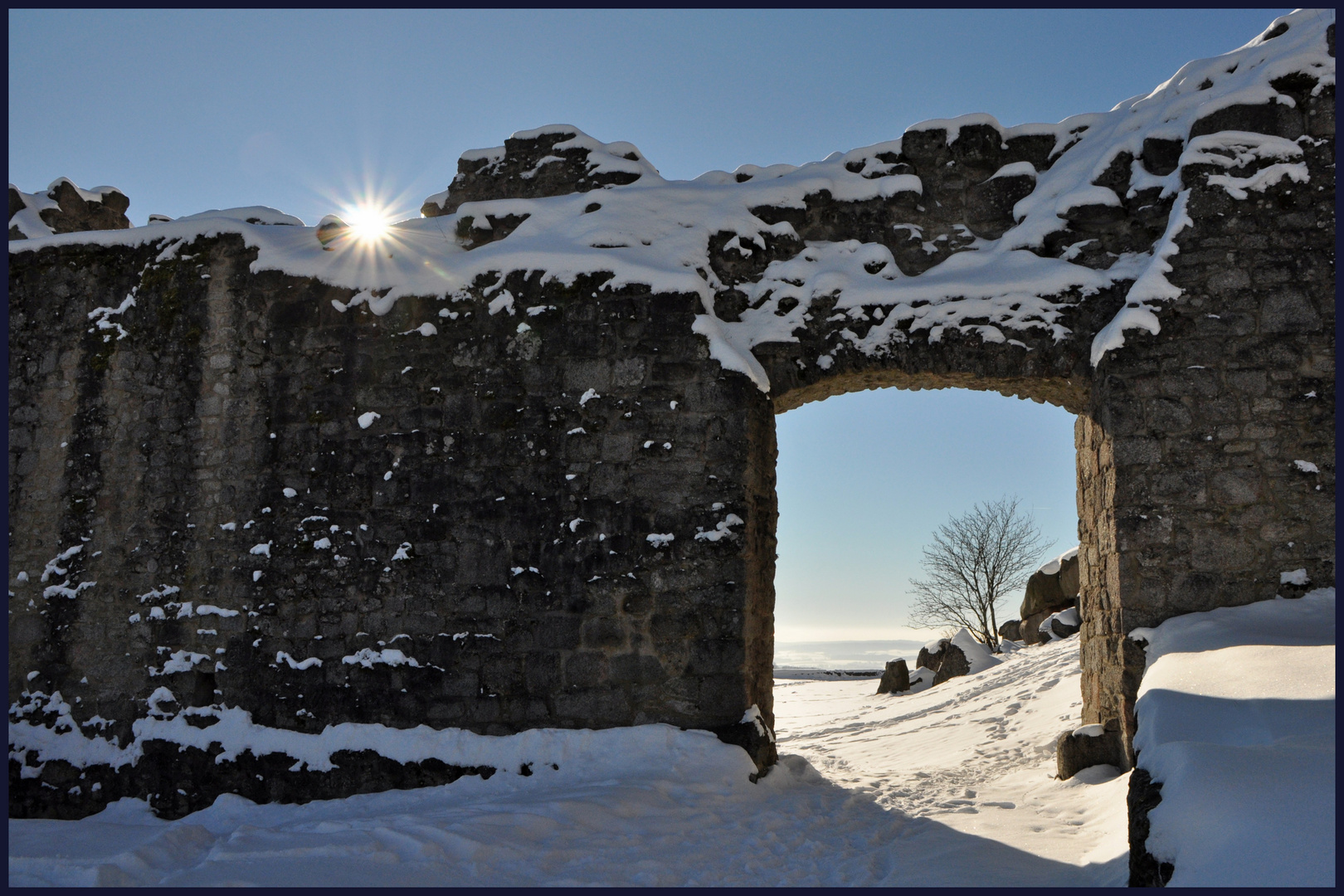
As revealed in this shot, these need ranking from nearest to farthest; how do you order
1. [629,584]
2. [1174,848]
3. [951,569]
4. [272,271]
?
[1174,848] < [629,584] < [272,271] < [951,569]

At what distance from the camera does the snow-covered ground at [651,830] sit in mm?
3441

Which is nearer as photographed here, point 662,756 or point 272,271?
point 662,756

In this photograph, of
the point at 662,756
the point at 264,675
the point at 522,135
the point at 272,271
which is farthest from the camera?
the point at 522,135

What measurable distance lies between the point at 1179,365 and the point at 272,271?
576 centimetres

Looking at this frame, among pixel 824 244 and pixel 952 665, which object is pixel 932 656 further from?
pixel 824 244

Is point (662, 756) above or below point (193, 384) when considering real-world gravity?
below

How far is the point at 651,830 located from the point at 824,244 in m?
3.87

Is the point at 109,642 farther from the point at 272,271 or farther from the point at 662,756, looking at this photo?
the point at 662,756

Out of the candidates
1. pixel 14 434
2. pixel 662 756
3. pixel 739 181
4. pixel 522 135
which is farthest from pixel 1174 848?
pixel 14 434

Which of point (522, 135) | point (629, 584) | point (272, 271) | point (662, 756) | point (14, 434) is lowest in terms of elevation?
point (662, 756)

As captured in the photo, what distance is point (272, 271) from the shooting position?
623 cm

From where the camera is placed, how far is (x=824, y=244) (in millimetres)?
6109

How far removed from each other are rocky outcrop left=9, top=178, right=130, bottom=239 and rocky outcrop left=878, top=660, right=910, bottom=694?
34.1 ft

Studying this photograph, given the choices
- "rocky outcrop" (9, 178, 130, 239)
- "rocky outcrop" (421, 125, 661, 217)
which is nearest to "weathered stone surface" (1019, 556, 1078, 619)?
"rocky outcrop" (421, 125, 661, 217)
